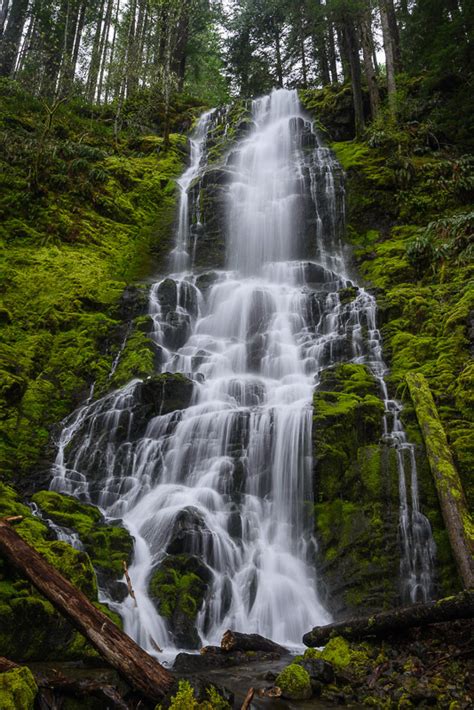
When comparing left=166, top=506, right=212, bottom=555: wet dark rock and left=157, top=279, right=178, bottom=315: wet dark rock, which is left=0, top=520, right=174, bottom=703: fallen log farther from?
left=157, top=279, right=178, bottom=315: wet dark rock

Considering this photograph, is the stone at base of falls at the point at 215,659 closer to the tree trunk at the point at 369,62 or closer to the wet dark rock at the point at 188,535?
the wet dark rock at the point at 188,535

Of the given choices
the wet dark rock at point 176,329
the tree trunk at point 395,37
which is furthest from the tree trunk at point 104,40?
the wet dark rock at point 176,329

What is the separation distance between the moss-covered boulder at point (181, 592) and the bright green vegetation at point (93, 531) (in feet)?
1.93

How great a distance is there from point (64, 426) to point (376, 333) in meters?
7.31

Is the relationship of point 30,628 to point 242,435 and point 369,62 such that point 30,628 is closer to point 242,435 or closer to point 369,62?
point 242,435

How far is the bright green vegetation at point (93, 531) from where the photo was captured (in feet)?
21.3

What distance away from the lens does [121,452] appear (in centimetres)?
923

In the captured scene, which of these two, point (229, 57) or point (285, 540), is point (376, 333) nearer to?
point (285, 540)

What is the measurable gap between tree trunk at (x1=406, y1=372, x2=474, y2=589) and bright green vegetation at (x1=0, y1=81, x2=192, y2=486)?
250 inches

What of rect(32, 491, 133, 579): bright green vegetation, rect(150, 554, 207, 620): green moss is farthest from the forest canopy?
rect(150, 554, 207, 620): green moss

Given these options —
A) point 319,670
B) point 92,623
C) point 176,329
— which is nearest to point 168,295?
point 176,329

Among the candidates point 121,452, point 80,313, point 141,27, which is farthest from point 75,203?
point 141,27

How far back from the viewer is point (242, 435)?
347 inches

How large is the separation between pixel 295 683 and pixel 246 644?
1301mm
